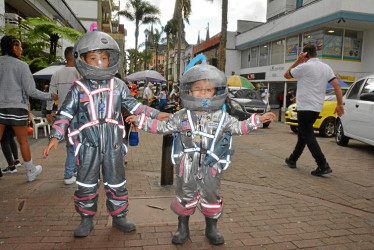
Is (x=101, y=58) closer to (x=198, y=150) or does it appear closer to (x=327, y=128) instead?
(x=198, y=150)

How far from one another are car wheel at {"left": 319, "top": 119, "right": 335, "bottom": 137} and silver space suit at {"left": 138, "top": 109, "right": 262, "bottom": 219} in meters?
8.44

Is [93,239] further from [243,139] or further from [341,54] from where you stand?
[341,54]

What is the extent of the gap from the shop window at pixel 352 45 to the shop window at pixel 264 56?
712 cm

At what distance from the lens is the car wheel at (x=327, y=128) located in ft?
33.9

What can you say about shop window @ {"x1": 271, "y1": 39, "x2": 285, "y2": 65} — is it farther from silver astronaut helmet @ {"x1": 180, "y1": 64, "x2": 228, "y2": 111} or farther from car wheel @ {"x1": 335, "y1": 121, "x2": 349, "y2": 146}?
silver astronaut helmet @ {"x1": 180, "y1": 64, "x2": 228, "y2": 111}

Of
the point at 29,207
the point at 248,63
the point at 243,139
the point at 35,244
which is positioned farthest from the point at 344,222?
the point at 248,63

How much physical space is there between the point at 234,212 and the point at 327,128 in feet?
26.2

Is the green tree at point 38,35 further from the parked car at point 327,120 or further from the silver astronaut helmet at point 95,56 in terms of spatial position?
the parked car at point 327,120

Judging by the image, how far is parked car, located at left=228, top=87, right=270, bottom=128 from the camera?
13.6 meters

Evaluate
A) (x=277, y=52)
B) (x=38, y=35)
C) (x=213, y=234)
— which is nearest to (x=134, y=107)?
(x=213, y=234)

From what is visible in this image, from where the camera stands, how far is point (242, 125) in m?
2.81

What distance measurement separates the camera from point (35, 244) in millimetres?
2799

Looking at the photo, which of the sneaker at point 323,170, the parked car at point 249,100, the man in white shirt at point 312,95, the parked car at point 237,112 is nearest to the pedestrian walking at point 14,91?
the man in white shirt at point 312,95

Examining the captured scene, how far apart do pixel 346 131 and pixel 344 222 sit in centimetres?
510
